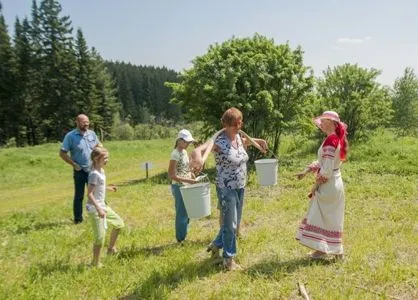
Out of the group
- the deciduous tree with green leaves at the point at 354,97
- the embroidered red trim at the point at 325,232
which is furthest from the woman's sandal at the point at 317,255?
the deciduous tree with green leaves at the point at 354,97

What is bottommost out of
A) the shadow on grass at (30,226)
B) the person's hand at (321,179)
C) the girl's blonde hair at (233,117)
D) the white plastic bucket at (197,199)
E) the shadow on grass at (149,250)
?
the shadow on grass at (30,226)

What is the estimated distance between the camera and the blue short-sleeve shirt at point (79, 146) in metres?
8.61

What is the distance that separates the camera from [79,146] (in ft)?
28.4

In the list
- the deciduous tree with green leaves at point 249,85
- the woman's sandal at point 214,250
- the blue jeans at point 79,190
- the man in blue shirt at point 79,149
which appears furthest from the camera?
→ the deciduous tree with green leaves at point 249,85

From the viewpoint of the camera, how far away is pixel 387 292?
487 cm

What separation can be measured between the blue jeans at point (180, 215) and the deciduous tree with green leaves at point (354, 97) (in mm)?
13889

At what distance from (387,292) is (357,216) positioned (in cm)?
360

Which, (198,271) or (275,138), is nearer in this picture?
(198,271)

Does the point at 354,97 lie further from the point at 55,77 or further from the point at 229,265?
the point at 55,77

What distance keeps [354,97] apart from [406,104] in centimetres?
1617

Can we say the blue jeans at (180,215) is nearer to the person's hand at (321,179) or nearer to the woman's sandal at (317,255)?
the woman's sandal at (317,255)

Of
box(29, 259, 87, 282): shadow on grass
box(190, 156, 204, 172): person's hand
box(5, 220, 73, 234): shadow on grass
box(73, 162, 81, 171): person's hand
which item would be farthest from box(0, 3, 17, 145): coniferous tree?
box(190, 156, 204, 172): person's hand

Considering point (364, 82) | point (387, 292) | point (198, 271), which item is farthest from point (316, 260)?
point (364, 82)

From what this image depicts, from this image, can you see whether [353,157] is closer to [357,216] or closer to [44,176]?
[357,216]
